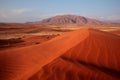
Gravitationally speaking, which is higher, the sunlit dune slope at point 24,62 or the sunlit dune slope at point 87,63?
the sunlit dune slope at point 87,63

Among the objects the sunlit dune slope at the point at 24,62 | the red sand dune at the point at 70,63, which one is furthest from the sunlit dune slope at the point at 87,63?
the sunlit dune slope at the point at 24,62

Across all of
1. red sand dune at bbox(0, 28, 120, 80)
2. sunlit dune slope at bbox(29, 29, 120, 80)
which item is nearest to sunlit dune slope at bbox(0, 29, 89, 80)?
red sand dune at bbox(0, 28, 120, 80)

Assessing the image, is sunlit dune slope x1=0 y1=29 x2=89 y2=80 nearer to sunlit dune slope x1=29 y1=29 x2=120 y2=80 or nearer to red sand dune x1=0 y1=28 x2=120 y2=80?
red sand dune x1=0 y1=28 x2=120 y2=80

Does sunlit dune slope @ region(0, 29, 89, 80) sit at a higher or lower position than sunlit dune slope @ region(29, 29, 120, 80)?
lower

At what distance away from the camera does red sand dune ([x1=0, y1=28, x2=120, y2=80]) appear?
6691 mm

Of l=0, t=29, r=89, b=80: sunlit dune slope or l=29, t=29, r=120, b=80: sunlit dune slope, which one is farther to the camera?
l=0, t=29, r=89, b=80: sunlit dune slope

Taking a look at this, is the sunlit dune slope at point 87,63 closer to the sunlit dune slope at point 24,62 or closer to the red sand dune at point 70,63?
the red sand dune at point 70,63

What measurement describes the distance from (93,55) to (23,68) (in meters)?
3.12

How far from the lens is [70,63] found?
7.59 m

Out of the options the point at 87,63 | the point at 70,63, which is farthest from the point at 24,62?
the point at 87,63

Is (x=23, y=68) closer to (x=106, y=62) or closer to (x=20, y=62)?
(x=20, y=62)

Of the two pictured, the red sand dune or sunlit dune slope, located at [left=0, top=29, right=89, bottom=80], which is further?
sunlit dune slope, located at [left=0, top=29, right=89, bottom=80]

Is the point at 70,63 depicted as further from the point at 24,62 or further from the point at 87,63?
the point at 24,62

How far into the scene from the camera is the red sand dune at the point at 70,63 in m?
6.69
